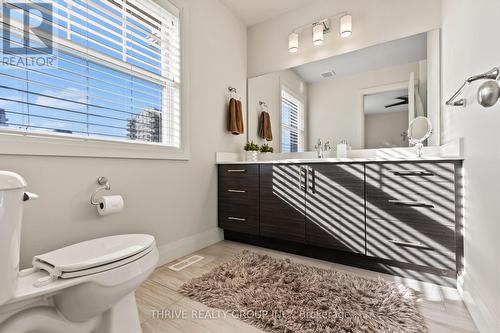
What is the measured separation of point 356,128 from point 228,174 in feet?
4.48

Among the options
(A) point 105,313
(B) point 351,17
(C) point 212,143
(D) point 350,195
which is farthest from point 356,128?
(A) point 105,313

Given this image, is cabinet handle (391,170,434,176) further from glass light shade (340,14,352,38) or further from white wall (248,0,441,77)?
glass light shade (340,14,352,38)

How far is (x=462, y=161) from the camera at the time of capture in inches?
57.2

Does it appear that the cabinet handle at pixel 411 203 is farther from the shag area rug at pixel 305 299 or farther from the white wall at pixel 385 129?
the white wall at pixel 385 129

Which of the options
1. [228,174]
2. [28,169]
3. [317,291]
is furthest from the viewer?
[228,174]

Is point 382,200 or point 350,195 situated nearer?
point 382,200

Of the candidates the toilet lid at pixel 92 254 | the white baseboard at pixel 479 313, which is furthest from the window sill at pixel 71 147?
the white baseboard at pixel 479 313

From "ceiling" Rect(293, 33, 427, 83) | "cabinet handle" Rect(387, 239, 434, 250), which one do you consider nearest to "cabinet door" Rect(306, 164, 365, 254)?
"cabinet handle" Rect(387, 239, 434, 250)

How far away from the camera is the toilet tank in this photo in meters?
0.72

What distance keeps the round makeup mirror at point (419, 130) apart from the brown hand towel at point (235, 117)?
163cm

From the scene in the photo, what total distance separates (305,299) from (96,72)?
1963mm

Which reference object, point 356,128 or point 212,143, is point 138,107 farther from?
point 356,128

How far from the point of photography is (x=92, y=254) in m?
1.08

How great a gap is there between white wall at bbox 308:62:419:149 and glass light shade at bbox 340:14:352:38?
1.34ft
